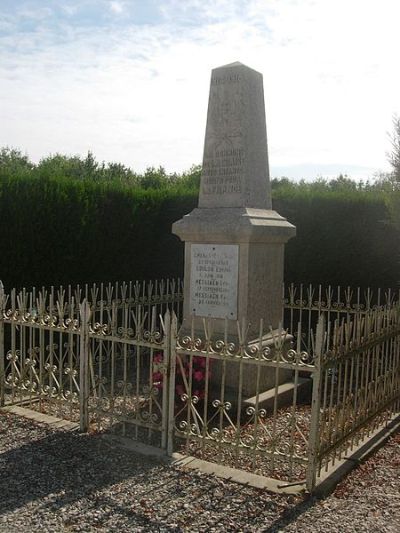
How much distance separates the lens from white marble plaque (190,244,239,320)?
6246mm

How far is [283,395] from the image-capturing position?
626 cm

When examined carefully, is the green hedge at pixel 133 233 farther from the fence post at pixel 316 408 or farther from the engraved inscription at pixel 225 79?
the fence post at pixel 316 408

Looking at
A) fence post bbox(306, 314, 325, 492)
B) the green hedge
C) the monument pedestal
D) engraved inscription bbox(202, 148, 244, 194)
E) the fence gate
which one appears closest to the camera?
fence post bbox(306, 314, 325, 492)

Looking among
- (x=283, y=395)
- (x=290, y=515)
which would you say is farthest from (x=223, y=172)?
(x=290, y=515)

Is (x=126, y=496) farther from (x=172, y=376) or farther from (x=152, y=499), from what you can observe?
(x=172, y=376)

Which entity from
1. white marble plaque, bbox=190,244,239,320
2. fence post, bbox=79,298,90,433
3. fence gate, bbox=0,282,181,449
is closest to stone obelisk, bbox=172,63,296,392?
white marble plaque, bbox=190,244,239,320

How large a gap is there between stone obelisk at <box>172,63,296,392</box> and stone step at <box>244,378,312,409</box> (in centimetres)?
69

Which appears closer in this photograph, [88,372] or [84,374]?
[84,374]

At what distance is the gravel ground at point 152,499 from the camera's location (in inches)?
135

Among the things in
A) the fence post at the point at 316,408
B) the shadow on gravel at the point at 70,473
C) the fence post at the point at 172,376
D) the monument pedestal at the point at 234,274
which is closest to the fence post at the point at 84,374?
the shadow on gravel at the point at 70,473

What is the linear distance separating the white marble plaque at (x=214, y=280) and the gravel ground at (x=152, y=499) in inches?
86.7

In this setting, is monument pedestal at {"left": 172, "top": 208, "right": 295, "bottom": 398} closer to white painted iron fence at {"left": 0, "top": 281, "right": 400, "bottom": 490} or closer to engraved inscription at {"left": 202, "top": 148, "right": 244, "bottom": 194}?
white painted iron fence at {"left": 0, "top": 281, "right": 400, "bottom": 490}

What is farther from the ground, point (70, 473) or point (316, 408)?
point (316, 408)

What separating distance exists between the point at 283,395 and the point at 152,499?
9.32ft
